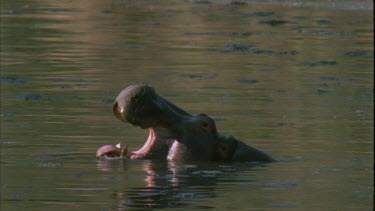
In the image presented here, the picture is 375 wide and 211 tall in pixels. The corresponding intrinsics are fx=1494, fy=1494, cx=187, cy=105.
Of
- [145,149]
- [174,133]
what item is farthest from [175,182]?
[145,149]

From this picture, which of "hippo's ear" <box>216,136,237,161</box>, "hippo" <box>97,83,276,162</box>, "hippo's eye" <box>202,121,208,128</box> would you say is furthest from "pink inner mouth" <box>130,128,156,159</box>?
"hippo's ear" <box>216,136,237,161</box>

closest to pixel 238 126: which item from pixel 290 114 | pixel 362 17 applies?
pixel 290 114

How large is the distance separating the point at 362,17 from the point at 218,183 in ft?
65.1

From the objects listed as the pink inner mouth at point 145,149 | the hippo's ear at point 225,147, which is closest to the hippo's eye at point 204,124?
the hippo's ear at point 225,147

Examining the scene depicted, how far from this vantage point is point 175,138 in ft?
36.4

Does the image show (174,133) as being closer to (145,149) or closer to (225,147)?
(145,149)

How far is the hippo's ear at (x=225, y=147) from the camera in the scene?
1127cm

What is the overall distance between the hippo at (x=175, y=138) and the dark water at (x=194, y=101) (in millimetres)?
122

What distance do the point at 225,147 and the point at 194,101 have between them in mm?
4138

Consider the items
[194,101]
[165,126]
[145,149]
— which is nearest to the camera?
[165,126]

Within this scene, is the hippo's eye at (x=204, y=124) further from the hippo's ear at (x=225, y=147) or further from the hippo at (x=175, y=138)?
the hippo's ear at (x=225, y=147)

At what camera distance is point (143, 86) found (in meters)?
10.8

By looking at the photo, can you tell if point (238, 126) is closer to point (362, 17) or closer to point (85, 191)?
point (85, 191)

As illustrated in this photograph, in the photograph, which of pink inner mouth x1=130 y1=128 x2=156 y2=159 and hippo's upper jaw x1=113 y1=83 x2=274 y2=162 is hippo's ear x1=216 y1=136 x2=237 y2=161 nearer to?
hippo's upper jaw x1=113 y1=83 x2=274 y2=162
